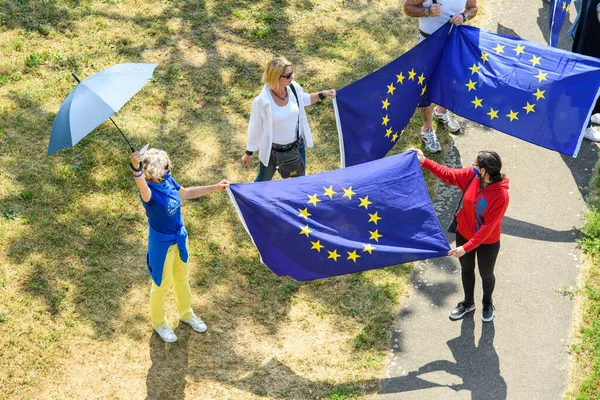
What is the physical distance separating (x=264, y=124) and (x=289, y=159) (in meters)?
0.45

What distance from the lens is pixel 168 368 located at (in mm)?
6684

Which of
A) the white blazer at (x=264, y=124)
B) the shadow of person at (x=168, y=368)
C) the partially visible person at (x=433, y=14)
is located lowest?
the shadow of person at (x=168, y=368)

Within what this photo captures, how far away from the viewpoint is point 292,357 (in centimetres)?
681

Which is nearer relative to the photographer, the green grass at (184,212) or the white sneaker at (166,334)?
the green grass at (184,212)

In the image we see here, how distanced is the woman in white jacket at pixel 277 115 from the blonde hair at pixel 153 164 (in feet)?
4.06

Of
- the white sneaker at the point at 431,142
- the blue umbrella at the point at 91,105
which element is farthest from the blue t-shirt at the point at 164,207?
the white sneaker at the point at 431,142

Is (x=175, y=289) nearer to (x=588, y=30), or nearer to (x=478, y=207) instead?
(x=478, y=207)

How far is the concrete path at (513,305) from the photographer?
6.55m

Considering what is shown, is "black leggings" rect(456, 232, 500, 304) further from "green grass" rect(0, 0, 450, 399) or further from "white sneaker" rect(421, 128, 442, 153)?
"white sneaker" rect(421, 128, 442, 153)

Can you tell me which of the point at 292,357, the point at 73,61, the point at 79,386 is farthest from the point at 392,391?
the point at 73,61

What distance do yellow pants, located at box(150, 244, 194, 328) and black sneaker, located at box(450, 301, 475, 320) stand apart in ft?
8.24

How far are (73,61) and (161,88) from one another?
4.58 ft

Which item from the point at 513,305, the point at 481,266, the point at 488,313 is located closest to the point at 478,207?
the point at 481,266

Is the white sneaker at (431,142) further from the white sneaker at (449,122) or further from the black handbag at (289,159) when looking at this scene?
the black handbag at (289,159)
